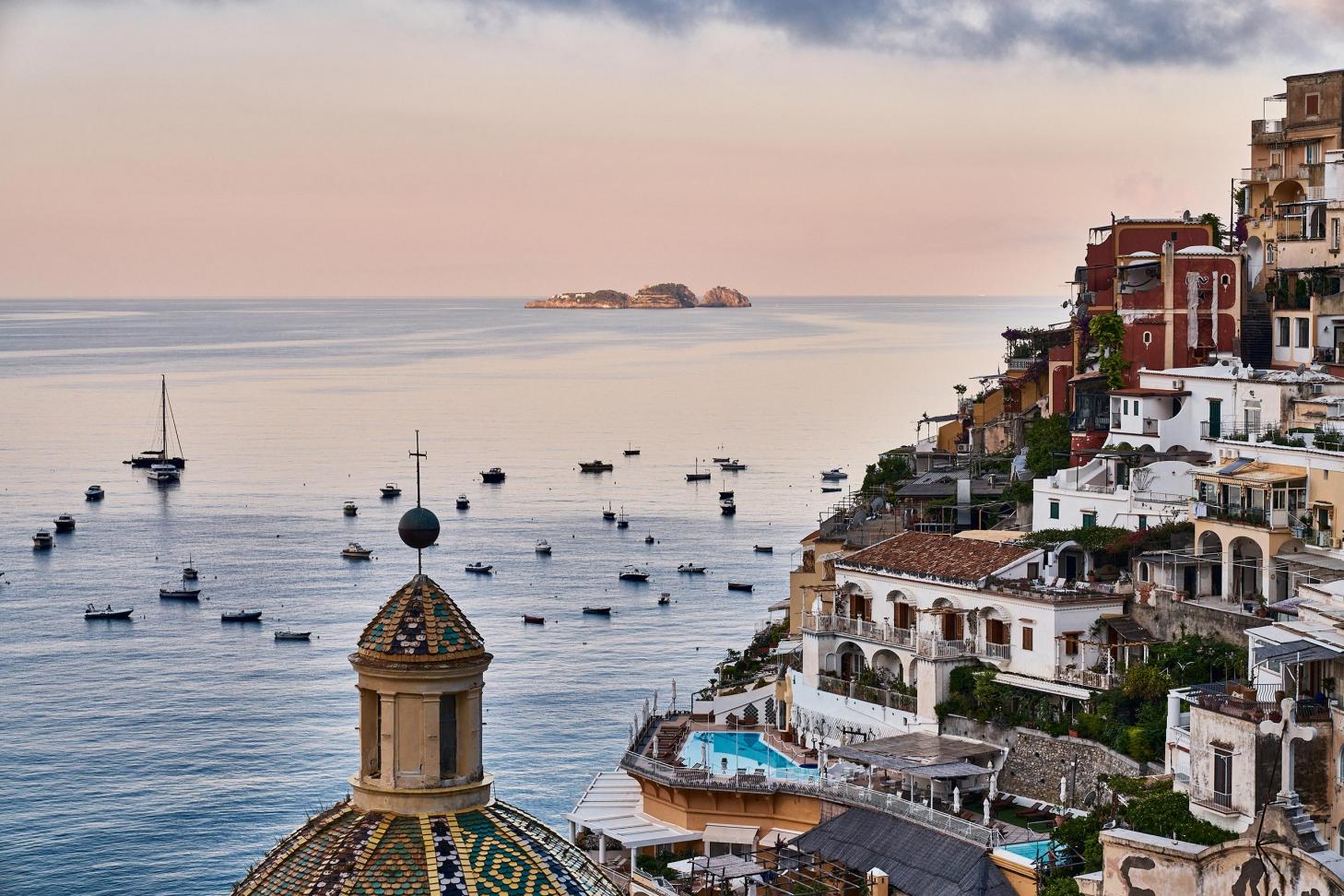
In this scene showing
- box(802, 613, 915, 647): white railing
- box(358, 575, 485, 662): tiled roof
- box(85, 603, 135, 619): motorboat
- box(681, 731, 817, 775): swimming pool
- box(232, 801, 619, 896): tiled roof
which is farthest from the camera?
box(85, 603, 135, 619): motorboat

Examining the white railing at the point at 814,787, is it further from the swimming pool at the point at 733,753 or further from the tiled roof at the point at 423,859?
the tiled roof at the point at 423,859

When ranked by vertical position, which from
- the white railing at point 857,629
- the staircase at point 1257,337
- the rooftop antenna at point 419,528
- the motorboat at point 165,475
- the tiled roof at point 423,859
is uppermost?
the staircase at point 1257,337

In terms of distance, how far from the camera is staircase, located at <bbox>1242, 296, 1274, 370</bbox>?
52.0m

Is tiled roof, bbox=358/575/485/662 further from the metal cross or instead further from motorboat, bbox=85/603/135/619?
motorboat, bbox=85/603/135/619

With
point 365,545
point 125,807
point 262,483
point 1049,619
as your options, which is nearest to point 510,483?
point 262,483

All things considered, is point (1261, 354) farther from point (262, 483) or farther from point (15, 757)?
point (262, 483)

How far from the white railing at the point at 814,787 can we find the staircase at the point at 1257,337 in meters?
18.1

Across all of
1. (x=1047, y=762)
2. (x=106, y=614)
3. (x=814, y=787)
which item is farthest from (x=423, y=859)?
(x=106, y=614)

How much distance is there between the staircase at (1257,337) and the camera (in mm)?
52031

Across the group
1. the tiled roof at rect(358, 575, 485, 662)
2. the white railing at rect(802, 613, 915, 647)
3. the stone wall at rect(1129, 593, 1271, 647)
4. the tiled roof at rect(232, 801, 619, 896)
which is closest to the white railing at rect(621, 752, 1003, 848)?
the white railing at rect(802, 613, 915, 647)

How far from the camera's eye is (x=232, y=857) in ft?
164

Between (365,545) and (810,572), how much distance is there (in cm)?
4984

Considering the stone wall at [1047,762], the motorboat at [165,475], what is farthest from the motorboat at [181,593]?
the stone wall at [1047,762]

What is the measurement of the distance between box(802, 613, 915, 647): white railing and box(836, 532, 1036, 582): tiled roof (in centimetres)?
120
